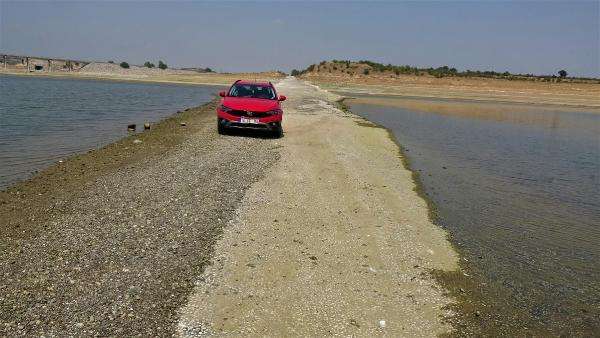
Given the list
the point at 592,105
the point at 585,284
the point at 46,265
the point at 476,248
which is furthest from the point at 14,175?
the point at 592,105

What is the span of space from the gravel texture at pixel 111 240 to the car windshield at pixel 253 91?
18.5ft

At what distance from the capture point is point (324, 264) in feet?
19.3

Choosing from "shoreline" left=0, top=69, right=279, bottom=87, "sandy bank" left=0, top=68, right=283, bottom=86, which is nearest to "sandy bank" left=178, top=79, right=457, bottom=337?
"shoreline" left=0, top=69, right=279, bottom=87

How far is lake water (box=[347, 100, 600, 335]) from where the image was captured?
573 centimetres

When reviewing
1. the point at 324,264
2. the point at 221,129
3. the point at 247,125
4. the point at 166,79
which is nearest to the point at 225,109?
the point at 221,129

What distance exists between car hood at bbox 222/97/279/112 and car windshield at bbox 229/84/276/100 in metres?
0.57

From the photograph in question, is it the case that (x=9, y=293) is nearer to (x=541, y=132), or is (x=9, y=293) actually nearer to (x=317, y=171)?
(x=317, y=171)

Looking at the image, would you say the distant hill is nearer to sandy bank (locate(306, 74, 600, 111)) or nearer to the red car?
sandy bank (locate(306, 74, 600, 111))

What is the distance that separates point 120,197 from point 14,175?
4.18 metres

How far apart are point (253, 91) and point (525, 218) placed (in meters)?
10.3

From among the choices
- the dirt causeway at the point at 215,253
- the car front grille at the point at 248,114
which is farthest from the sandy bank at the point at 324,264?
the car front grille at the point at 248,114

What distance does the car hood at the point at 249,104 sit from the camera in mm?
15164

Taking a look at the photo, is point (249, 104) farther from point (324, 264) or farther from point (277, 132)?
point (324, 264)

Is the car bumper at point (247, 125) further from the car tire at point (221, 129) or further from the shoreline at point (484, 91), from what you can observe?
the shoreline at point (484, 91)
